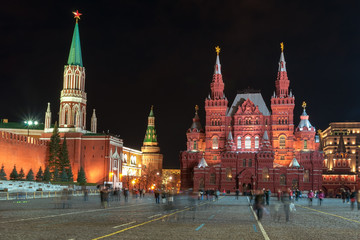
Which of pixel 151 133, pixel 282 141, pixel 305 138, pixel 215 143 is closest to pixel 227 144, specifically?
pixel 215 143

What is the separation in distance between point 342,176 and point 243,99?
44447mm

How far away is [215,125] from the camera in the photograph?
4122 inches

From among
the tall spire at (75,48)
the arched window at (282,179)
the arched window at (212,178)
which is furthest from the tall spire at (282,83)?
the tall spire at (75,48)

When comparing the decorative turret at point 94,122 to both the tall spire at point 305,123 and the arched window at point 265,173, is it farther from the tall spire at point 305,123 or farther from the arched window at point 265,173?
the tall spire at point 305,123

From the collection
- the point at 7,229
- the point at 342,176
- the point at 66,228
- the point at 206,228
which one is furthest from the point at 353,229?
the point at 342,176

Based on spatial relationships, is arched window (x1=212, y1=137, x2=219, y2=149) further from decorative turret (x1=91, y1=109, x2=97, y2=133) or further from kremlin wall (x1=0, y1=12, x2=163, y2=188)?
decorative turret (x1=91, y1=109, x2=97, y2=133)

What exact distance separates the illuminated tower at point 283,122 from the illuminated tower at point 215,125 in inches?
413

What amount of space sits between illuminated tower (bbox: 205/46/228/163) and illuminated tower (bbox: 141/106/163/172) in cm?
6350

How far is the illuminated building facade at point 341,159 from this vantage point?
132 meters

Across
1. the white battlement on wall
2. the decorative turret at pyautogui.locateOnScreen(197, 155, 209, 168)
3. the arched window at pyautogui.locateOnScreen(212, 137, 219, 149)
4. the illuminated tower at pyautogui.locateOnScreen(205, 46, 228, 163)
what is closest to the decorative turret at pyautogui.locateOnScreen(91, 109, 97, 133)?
the illuminated tower at pyautogui.locateOnScreen(205, 46, 228, 163)

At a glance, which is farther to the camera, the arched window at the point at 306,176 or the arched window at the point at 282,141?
the arched window at the point at 282,141

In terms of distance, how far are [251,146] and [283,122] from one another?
830 cm

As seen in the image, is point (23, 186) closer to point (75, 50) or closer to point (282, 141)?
point (75, 50)

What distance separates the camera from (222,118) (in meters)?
105
